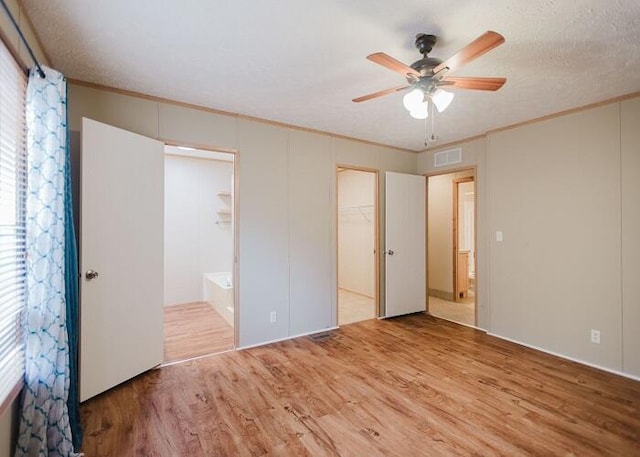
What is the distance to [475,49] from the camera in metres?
1.55

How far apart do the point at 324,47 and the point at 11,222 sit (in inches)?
80.5

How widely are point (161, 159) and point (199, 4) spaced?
1.54 metres

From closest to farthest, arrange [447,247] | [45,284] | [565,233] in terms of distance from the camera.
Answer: [45,284] → [565,233] → [447,247]

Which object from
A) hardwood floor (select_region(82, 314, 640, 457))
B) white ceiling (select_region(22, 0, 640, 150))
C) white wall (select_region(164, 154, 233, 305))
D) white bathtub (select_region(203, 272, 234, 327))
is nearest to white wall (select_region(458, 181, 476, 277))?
hardwood floor (select_region(82, 314, 640, 457))

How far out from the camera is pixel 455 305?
5168mm

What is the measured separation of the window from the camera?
1.47 meters

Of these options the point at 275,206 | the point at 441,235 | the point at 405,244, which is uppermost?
the point at 275,206

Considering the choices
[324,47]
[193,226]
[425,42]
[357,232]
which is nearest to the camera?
[425,42]

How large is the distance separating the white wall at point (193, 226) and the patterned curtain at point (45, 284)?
3470mm

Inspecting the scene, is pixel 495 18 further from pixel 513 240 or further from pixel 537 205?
pixel 513 240

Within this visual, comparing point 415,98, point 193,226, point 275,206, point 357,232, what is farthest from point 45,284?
point 357,232

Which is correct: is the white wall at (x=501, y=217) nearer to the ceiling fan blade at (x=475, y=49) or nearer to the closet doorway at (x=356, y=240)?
the closet doorway at (x=356, y=240)

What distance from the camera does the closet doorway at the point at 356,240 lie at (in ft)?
18.3

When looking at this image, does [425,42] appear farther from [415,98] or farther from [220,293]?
[220,293]
